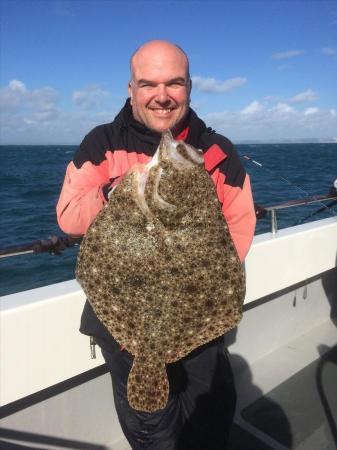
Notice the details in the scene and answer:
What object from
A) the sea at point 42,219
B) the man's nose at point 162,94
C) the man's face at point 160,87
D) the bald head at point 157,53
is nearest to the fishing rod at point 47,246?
the sea at point 42,219

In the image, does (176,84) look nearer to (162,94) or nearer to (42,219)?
(162,94)

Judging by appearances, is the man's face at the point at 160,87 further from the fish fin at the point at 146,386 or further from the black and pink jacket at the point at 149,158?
the fish fin at the point at 146,386

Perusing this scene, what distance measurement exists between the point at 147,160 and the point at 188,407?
5.25 feet

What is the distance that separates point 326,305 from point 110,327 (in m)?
4.06

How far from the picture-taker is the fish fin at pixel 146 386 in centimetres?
199

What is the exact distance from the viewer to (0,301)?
2.54 meters

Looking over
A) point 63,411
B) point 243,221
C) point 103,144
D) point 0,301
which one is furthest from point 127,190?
point 63,411

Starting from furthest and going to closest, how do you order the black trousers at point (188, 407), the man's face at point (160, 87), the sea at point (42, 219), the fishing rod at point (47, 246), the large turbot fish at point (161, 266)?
1. the sea at point (42, 219)
2. the fishing rod at point (47, 246)
3. the black trousers at point (188, 407)
4. the man's face at point (160, 87)
5. the large turbot fish at point (161, 266)

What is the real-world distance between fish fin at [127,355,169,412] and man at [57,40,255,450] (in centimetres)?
31

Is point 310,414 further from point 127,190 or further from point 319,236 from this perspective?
point 127,190

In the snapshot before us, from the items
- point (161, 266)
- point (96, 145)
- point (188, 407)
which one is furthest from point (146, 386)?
point (96, 145)

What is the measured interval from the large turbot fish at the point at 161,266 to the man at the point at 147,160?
16 cm

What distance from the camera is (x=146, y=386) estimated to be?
200 centimetres

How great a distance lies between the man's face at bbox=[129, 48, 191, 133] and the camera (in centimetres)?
212
